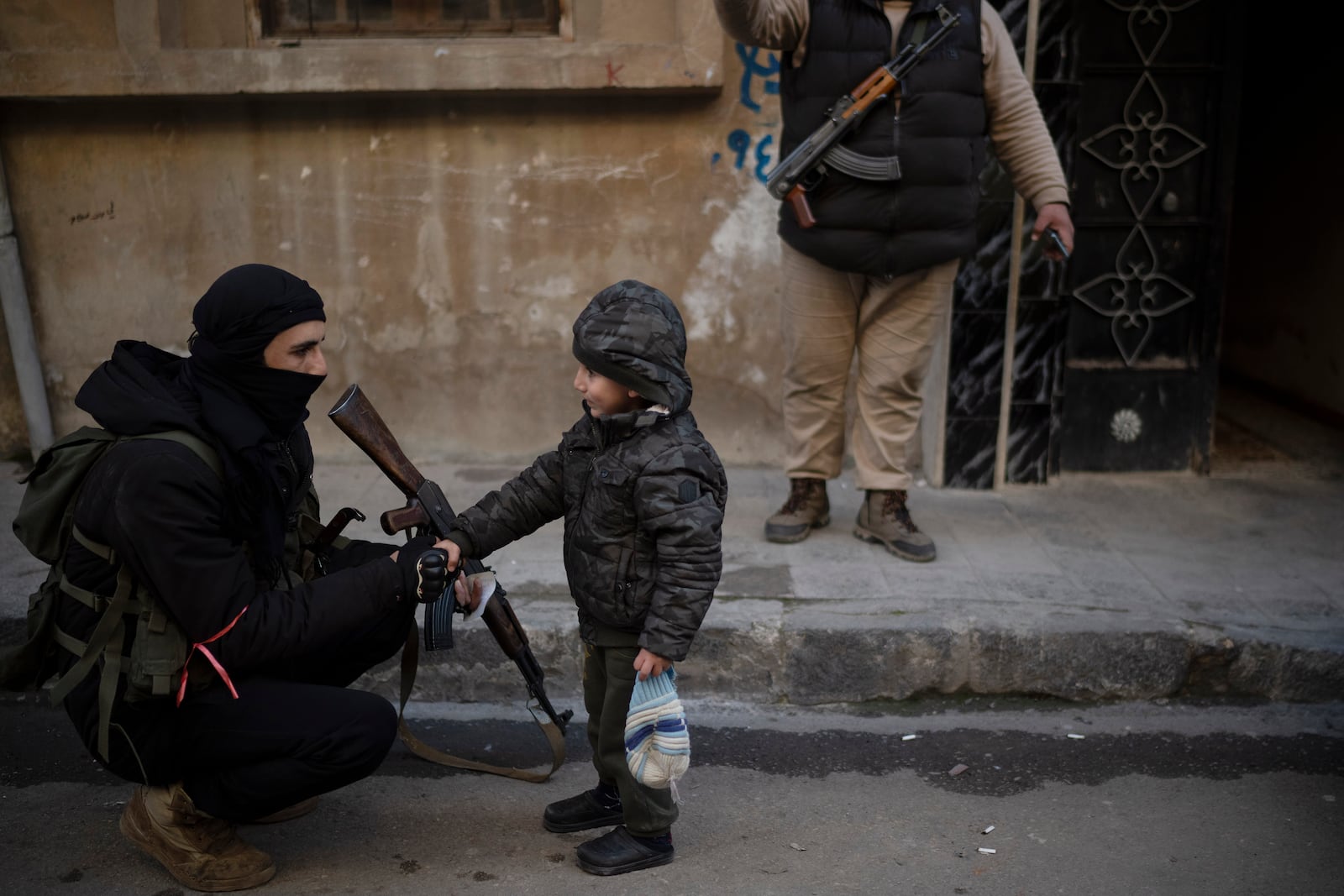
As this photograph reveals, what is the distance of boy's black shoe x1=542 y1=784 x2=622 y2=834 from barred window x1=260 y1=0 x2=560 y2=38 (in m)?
3.02

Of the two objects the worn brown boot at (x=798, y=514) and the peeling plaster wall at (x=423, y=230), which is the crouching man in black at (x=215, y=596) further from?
the peeling plaster wall at (x=423, y=230)

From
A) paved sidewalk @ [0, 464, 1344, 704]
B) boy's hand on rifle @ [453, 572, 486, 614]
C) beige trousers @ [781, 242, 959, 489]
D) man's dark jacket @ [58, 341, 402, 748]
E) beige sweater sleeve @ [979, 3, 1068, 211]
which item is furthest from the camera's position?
beige trousers @ [781, 242, 959, 489]

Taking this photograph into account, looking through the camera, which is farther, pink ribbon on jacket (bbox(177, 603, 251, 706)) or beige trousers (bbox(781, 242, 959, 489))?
beige trousers (bbox(781, 242, 959, 489))

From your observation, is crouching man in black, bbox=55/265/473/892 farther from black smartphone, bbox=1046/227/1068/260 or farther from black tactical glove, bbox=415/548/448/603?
black smartphone, bbox=1046/227/1068/260

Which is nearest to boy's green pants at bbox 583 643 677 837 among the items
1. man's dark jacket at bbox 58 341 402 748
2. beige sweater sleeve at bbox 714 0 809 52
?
man's dark jacket at bbox 58 341 402 748

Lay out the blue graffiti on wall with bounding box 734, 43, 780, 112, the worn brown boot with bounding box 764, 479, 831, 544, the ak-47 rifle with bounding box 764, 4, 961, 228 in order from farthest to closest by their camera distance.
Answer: the blue graffiti on wall with bounding box 734, 43, 780, 112
the worn brown boot with bounding box 764, 479, 831, 544
the ak-47 rifle with bounding box 764, 4, 961, 228

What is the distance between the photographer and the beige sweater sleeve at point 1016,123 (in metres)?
3.99

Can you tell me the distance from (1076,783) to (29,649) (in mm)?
2415

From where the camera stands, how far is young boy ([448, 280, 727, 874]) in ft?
8.78

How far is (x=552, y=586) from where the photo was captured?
4020 mm

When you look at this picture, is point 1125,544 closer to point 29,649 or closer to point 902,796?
point 902,796

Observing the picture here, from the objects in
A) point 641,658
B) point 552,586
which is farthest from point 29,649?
point 552,586

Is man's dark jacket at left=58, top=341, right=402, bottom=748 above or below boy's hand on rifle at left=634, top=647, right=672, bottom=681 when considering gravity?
above

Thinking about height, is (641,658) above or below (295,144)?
below
